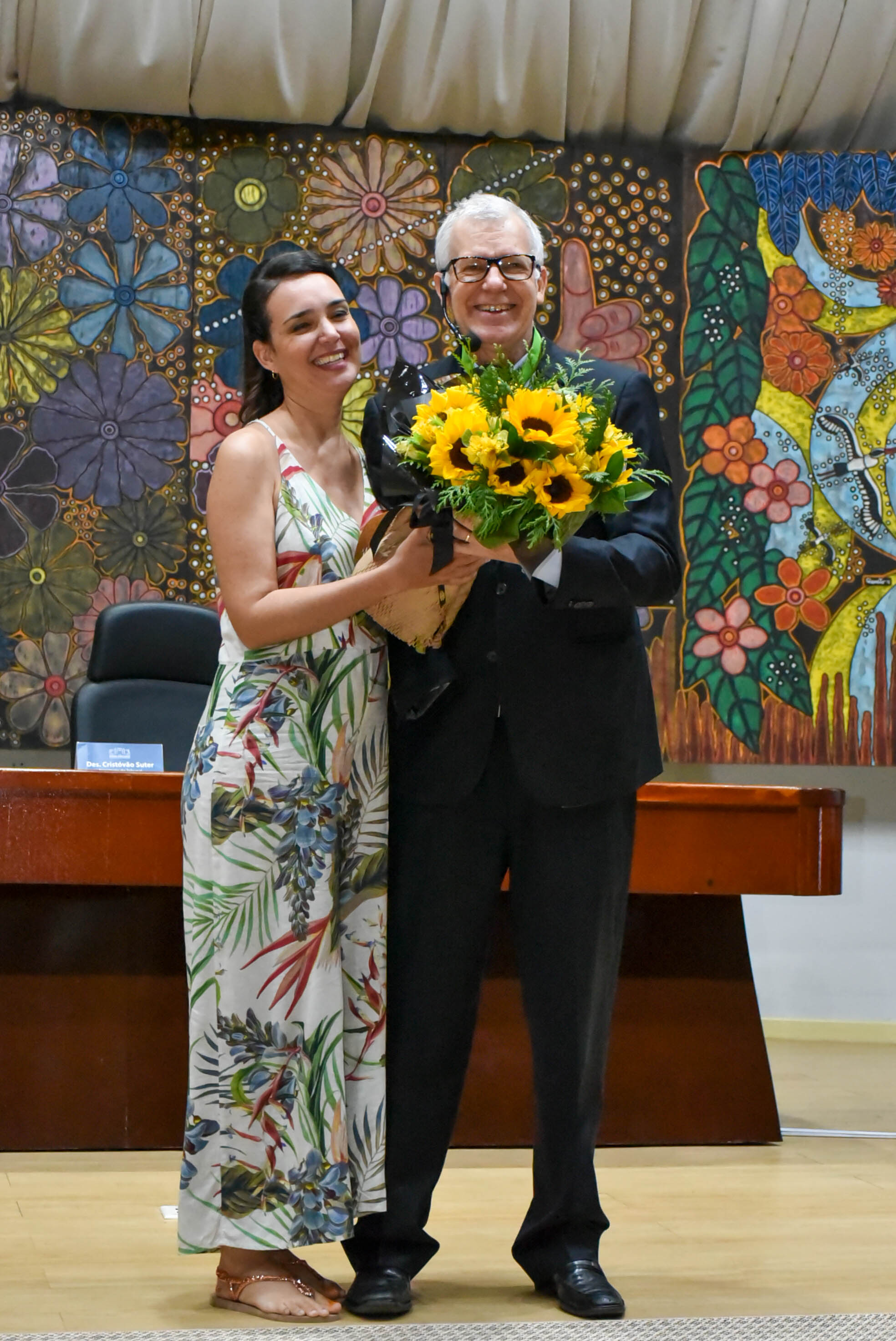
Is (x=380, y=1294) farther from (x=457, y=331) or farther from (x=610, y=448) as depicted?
(x=457, y=331)

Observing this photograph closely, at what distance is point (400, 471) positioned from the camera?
1920mm

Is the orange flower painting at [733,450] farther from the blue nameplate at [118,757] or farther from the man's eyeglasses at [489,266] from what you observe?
the man's eyeglasses at [489,266]

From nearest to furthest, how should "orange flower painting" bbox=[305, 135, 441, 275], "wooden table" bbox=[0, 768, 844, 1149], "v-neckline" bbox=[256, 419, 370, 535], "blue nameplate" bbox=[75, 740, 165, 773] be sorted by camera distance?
"v-neckline" bbox=[256, 419, 370, 535], "wooden table" bbox=[0, 768, 844, 1149], "blue nameplate" bbox=[75, 740, 165, 773], "orange flower painting" bbox=[305, 135, 441, 275]

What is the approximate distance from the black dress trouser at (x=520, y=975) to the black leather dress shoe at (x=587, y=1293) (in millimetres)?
23

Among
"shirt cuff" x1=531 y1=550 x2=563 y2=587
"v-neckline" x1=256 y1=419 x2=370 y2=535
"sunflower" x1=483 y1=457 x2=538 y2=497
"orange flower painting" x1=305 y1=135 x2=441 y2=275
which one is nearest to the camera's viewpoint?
"sunflower" x1=483 y1=457 x2=538 y2=497

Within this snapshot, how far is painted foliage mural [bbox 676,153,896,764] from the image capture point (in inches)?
206

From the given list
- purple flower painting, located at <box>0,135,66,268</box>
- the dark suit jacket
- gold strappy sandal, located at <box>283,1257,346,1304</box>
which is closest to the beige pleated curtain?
purple flower painting, located at <box>0,135,66,268</box>

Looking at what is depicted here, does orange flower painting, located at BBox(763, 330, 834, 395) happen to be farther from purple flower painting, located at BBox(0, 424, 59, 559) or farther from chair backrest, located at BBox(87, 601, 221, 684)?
purple flower painting, located at BBox(0, 424, 59, 559)

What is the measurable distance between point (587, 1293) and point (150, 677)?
255cm

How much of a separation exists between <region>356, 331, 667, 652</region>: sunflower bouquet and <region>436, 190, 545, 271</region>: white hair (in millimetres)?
233

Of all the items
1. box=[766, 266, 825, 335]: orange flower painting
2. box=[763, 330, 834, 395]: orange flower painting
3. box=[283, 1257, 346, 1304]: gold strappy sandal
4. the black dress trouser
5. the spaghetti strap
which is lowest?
box=[283, 1257, 346, 1304]: gold strappy sandal

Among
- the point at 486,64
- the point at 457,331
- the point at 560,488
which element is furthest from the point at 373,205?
the point at 560,488

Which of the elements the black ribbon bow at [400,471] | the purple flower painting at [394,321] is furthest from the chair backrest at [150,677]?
the black ribbon bow at [400,471]

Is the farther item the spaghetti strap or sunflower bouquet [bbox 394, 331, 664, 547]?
the spaghetti strap
